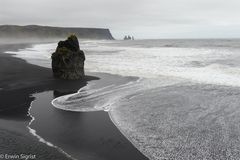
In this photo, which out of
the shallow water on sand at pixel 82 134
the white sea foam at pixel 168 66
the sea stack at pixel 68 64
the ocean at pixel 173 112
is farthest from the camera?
the sea stack at pixel 68 64

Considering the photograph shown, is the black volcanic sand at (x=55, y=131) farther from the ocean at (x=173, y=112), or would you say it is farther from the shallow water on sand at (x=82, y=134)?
the ocean at (x=173, y=112)

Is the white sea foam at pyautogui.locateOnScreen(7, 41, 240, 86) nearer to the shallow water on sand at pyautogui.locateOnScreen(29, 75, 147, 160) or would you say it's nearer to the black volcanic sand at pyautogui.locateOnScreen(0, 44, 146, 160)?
the black volcanic sand at pyautogui.locateOnScreen(0, 44, 146, 160)

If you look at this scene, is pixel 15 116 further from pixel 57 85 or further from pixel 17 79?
pixel 17 79

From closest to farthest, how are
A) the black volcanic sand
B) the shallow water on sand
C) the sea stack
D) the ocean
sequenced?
the black volcanic sand, the shallow water on sand, the ocean, the sea stack

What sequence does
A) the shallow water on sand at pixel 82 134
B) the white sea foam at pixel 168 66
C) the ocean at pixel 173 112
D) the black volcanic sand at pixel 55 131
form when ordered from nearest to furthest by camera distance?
the black volcanic sand at pixel 55 131 → the shallow water on sand at pixel 82 134 → the ocean at pixel 173 112 → the white sea foam at pixel 168 66

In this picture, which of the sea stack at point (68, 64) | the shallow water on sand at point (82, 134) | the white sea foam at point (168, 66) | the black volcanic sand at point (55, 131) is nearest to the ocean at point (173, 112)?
the shallow water on sand at point (82, 134)

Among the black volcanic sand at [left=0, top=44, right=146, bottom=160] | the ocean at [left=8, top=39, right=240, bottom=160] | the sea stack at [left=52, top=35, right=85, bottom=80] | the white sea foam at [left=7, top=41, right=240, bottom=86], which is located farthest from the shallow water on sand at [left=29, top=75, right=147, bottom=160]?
the white sea foam at [left=7, top=41, right=240, bottom=86]

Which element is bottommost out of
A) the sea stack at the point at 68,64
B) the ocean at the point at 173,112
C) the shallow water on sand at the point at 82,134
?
the shallow water on sand at the point at 82,134

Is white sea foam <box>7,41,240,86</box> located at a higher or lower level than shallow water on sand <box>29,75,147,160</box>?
higher

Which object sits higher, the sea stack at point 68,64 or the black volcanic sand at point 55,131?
the sea stack at point 68,64

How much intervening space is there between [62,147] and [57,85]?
29.6ft

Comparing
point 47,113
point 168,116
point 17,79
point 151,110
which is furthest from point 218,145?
point 17,79

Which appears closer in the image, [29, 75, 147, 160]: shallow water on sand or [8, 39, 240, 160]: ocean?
[29, 75, 147, 160]: shallow water on sand

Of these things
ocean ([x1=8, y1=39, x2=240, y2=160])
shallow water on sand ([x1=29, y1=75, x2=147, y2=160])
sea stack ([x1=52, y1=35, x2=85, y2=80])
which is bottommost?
shallow water on sand ([x1=29, y1=75, x2=147, y2=160])
